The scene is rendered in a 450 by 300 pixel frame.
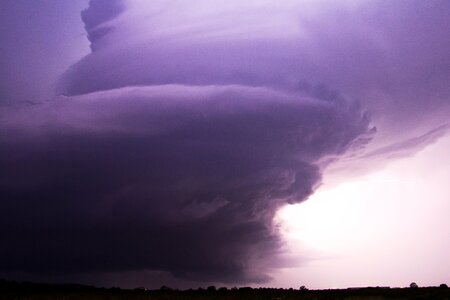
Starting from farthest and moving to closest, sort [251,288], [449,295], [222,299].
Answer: [251,288] → [222,299] → [449,295]

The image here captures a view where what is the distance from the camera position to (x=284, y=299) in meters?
75.5

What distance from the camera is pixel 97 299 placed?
253ft

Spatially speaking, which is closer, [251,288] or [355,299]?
[355,299]

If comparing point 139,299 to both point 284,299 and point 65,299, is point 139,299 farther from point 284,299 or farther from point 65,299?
point 284,299

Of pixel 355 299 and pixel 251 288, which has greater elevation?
pixel 251 288

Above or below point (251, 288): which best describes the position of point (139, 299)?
below

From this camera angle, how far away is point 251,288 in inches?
4508

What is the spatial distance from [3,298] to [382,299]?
179ft

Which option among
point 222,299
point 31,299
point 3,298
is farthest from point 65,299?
point 222,299

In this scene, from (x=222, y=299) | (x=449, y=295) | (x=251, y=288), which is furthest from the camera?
(x=251, y=288)

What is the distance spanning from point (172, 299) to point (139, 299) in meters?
5.05

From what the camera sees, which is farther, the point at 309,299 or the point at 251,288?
the point at 251,288

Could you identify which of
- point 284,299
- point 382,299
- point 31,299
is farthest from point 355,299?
point 31,299

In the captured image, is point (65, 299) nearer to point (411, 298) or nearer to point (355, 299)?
point (355, 299)
